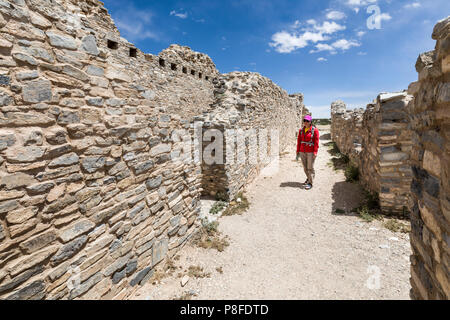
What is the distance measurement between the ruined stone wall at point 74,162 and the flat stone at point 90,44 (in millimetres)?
10

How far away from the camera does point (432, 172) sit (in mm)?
1506

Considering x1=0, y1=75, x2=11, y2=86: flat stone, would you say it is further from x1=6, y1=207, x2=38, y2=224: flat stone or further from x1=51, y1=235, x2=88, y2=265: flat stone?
x1=51, y1=235, x2=88, y2=265: flat stone

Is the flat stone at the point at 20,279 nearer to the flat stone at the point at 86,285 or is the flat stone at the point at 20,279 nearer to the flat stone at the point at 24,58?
the flat stone at the point at 86,285

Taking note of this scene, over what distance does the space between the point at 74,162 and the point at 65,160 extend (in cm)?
9

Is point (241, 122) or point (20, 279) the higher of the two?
point (241, 122)

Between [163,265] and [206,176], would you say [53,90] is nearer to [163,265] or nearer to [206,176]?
[163,265]

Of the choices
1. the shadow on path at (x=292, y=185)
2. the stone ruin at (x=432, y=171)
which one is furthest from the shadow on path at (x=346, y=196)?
the stone ruin at (x=432, y=171)

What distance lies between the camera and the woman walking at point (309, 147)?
6.41 m

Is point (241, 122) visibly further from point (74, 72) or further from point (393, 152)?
point (74, 72)

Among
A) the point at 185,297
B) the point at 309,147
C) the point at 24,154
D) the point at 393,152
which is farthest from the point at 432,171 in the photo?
the point at 309,147

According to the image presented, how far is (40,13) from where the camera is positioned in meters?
1.78

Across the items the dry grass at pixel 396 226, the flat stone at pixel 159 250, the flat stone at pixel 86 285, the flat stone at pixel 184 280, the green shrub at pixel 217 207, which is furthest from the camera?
the green shrub at pixel 217 207

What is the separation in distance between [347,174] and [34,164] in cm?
732

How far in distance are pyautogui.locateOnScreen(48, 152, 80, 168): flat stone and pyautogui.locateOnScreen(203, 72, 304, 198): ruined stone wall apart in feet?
12.7
